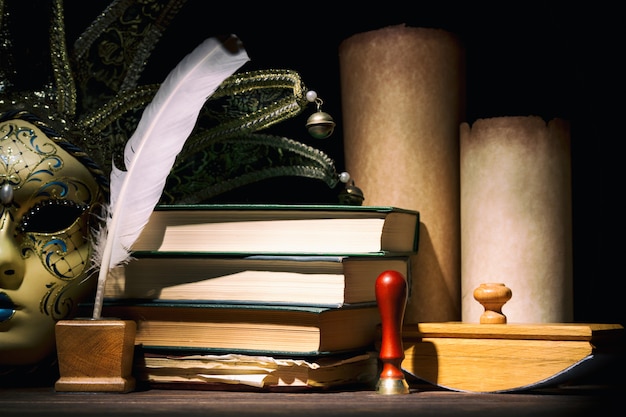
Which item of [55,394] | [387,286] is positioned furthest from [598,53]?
[55,394]

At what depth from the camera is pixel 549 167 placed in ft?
3.57

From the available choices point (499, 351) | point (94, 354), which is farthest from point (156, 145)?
point (499, 351)

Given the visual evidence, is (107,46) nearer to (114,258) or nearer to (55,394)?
(114,258)

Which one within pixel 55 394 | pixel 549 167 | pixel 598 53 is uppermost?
pixel 598 53

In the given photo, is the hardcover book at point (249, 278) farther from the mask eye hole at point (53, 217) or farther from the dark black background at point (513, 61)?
the dark black background at point (513, 61)

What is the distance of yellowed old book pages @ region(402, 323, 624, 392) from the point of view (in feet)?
2.98

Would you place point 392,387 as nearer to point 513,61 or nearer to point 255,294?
point 255,294

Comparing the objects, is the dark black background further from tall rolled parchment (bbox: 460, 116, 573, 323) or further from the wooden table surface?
the wooden table surface

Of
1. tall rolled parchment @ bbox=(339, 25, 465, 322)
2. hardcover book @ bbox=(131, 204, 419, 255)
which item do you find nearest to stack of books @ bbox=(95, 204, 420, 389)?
hardcover book @ bbox=(131, 204, 419, 255)

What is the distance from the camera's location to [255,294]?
0.95 metres

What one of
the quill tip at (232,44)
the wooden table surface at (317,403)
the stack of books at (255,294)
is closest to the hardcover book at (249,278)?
the stack of books at (255,294)

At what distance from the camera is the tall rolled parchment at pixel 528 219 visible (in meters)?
1.08

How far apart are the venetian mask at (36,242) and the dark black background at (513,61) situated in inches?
10.1

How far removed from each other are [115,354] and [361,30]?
1.96 feet
